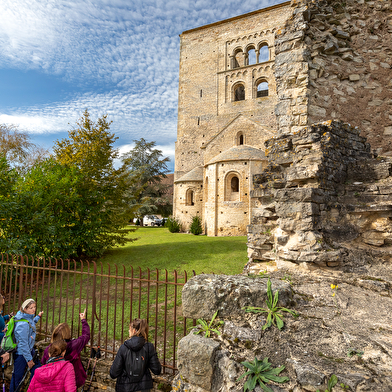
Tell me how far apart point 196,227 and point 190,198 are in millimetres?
4127

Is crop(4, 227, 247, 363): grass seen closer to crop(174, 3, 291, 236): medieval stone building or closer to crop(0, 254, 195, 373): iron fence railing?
crop(0, 254, 195, 373): iron fence railing

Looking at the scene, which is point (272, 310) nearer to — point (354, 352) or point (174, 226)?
point (354, 352)

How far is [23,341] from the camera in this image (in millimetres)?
3400

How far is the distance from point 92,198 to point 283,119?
818 cm

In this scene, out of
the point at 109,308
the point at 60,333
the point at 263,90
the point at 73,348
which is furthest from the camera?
the point at 263,90

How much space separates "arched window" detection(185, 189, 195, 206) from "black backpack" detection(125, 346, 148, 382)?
2194cm

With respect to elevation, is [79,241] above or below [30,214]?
below

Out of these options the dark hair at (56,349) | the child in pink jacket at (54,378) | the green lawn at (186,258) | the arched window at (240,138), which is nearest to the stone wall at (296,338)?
the child in pink jacket at (54,378)

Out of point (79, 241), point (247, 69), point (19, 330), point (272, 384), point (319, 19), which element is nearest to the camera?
point (272, 384)

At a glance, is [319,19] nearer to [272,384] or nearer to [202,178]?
[272,384]

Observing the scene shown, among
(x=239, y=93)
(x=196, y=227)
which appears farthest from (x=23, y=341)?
(x=239, y=93)

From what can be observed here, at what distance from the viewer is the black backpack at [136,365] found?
8.52ft

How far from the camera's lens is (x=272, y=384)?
183 centimetres

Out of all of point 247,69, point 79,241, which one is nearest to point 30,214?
point 79,241
